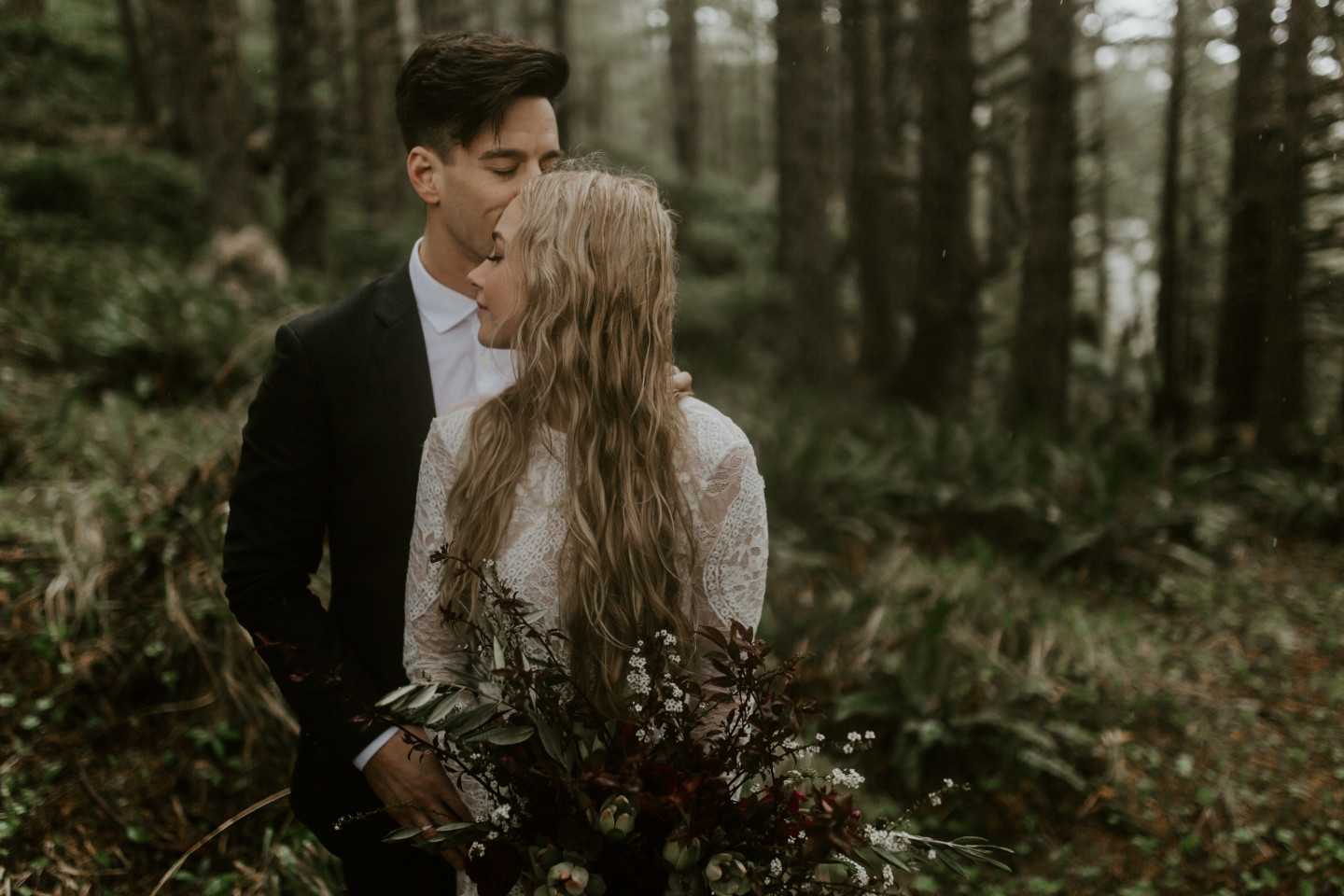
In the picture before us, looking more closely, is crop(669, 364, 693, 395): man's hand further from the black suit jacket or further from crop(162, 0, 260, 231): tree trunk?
crop(162, 0, 260, 231): tree trunk

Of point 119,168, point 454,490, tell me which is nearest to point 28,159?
point 119,168

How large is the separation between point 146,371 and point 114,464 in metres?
1.96

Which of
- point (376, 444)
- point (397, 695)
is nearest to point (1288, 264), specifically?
point (376, 444)

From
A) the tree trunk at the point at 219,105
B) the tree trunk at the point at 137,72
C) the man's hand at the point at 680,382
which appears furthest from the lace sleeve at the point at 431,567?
the tree trunk at the point at 137,72

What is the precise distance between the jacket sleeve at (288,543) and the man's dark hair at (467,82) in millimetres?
692

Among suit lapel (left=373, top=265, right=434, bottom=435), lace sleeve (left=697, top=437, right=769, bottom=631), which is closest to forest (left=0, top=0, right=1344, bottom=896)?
suit lapel (left=373, top=265, right=434, bottom=435)

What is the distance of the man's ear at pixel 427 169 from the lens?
7.25 feet

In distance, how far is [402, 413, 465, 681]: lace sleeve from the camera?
5.52 ft

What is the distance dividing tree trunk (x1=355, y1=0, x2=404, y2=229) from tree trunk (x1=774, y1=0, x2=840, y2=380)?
5.03 meters

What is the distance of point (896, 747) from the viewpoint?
4.02 metres

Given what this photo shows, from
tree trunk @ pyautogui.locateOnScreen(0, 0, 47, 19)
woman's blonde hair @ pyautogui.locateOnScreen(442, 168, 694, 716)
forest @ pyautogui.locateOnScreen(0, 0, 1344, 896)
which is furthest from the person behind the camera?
tree trunk @ pyautogui.locateOnScreen(0, 0, 47, 19)

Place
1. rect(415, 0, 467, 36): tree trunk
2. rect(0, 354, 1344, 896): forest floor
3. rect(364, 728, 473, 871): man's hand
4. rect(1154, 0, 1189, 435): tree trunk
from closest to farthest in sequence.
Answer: rect(364, 728, 473, 871): man's hand < rect(0, 354, 1344, 896): forest floor < rect(1154, 0, 1189, 435): tree trunk < rect(415, 0, 467, 36): tree trunk

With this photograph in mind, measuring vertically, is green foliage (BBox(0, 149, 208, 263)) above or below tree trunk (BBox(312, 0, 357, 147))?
below

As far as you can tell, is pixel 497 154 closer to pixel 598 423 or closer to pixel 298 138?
pixel 598 423
